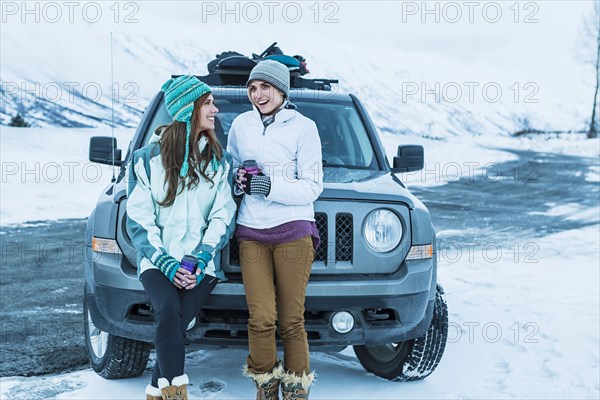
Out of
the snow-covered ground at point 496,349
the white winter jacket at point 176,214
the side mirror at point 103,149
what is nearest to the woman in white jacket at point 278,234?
the white winter jacket at point 176,214

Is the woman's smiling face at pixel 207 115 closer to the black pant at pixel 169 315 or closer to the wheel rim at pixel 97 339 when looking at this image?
the black pant at pixel 169 315

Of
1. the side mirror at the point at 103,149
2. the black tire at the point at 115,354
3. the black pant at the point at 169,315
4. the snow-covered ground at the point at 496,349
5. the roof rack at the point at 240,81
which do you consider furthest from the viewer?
the roof rack at the point at 240,81

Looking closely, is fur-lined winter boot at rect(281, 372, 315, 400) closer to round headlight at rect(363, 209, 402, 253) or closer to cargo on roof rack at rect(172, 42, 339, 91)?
round headlight at rect(363, 209, 402, 253)

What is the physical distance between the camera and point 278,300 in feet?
10.4

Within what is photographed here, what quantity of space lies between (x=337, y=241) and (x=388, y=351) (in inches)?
42.5

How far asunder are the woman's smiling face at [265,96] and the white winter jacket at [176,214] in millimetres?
364

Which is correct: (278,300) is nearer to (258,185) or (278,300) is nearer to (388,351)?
(258,185)

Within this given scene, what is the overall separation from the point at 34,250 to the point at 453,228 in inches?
227

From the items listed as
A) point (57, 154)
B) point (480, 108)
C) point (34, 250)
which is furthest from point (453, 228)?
point (480, 108)

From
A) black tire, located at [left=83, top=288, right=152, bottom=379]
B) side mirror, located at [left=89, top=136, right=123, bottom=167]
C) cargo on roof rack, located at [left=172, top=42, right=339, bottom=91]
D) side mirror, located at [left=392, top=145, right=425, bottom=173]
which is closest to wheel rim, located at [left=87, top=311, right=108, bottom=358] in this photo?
black tire, located at [left=83, top=288, right=152, bottom=379]

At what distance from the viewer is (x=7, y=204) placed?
1147 cm

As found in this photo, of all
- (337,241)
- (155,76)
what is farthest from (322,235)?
(155,76)

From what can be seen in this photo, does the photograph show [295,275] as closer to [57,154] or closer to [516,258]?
[516,258]

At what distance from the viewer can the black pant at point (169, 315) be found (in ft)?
9.64
